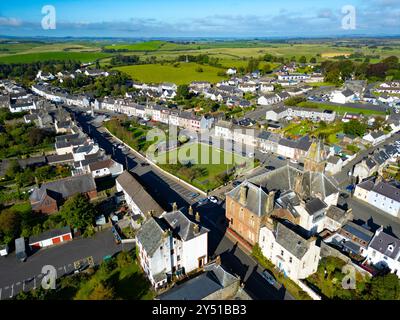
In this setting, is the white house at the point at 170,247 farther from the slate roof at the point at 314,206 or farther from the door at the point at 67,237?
the slate roof at the point at 314,206

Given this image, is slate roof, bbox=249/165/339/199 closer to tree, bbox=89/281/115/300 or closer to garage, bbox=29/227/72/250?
tree, bbox=89/281/115/300

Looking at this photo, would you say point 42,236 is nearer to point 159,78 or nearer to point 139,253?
point 139,253

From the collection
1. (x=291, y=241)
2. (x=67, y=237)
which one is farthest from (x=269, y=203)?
(x=67, y=237)

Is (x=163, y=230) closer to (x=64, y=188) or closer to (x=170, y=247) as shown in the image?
(x=170, y=247)

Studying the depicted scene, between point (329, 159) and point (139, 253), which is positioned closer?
point (139, 253)

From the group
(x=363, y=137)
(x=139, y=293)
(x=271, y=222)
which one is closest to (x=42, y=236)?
(x=139, y=293)

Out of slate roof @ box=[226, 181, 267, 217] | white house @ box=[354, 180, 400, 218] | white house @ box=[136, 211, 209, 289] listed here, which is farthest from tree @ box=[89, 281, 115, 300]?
white house @ box=[354, 180, 400, 218]

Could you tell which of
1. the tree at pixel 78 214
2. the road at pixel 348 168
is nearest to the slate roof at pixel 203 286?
the tree at pixel 78 214
